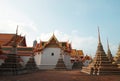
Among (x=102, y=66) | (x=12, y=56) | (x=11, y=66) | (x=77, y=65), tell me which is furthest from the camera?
(x=77, y=65)

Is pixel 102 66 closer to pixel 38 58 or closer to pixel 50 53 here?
pixel 50 53

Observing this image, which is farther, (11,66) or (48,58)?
(48,58)

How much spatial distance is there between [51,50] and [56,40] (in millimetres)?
2478

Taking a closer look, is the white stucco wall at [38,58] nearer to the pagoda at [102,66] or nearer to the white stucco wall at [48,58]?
the white stucco wall at [48,58]

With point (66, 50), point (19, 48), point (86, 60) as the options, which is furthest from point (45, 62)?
point (86, 60)

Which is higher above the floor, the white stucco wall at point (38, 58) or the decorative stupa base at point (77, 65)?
the white stucco wall at point (38, 58)

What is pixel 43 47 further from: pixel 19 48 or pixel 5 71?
pixel 5 71

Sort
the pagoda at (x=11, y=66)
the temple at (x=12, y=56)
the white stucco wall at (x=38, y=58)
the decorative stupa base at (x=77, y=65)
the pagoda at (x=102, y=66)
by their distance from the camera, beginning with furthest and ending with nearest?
the decorative stupa base at (x=77, y=65)
the white stucco wall at (x=38, y=58)
the pagoda at (x=102, y=66)
the temple at (x=12, y=56)
the pagoda at (x=11, y=66)

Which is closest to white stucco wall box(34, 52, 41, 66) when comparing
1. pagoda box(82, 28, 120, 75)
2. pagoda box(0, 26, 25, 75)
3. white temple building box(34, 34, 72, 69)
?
white temple building box(34, 34, 72, 69)

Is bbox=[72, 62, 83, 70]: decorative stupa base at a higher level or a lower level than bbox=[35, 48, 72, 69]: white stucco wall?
lower

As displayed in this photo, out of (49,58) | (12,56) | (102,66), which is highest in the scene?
(12,56)

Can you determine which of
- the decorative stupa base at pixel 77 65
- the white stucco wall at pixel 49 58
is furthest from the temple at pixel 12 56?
the decorative stupa base at pixel 77 65

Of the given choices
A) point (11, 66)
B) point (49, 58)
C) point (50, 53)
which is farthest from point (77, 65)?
point (11, 66)

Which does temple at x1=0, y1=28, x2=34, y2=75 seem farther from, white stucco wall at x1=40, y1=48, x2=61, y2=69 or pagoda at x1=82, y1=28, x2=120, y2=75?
pagoda at x1=82, y1=28, x2=120, y2=75
